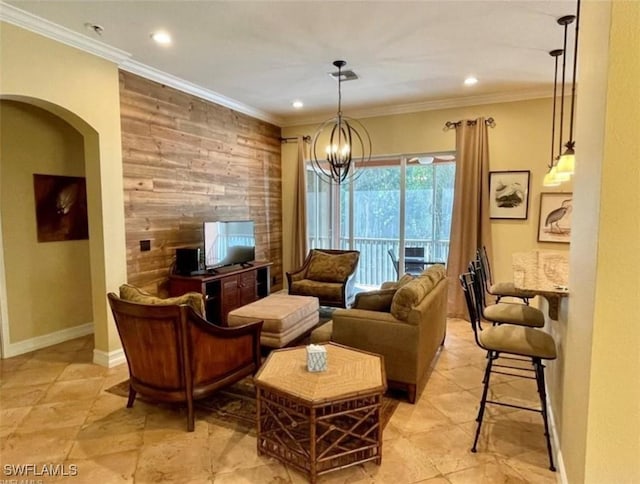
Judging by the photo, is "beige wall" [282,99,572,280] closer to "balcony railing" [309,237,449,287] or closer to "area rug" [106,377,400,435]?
"balcony railing" [309,237,449,287]

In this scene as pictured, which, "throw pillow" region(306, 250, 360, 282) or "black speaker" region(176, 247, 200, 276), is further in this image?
"throw pillow" region(306, 250, 360, 282)

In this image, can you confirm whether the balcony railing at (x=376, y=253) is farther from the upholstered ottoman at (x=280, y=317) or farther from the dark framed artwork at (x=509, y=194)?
the upholstered ottoman at (x=280, y=317)

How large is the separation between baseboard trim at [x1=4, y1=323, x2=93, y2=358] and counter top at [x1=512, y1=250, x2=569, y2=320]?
15.9 ft

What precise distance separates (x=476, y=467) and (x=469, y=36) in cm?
341

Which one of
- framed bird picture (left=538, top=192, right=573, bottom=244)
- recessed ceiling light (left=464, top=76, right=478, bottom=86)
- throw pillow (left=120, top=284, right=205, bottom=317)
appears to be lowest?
throw pillow (left=120, top=284, right=205, bottom=317)

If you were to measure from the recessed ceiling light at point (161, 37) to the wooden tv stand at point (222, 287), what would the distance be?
239 centimetres

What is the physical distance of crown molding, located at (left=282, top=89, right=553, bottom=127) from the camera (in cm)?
504

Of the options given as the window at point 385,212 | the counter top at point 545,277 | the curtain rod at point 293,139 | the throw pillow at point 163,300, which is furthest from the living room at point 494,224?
the throw pillow at point 163,300

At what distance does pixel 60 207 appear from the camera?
14.6 feet

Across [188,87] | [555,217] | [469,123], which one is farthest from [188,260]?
[555,217]

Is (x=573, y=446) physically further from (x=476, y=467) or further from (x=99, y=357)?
(x=99, y=357)

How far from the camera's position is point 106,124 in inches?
147

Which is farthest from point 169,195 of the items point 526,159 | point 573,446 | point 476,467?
point 526,159

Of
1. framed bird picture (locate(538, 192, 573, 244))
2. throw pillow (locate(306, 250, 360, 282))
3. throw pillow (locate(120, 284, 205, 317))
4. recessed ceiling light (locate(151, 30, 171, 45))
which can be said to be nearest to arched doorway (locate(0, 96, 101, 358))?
recessed ceiling light (locate(151, 30, 171, 45))
